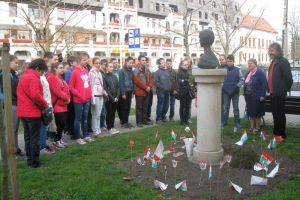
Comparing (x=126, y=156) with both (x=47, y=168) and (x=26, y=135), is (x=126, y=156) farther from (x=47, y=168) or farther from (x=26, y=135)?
(x=26, y=135)

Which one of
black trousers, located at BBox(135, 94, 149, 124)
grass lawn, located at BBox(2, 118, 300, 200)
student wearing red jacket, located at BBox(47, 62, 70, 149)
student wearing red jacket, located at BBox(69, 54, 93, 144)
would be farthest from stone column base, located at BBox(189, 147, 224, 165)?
black trousers, located at BBox(135, 94, 149, 124)

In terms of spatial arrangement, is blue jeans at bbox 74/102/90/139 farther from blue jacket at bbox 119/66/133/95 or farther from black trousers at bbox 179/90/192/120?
black trousers at bbox 179/90/192/120

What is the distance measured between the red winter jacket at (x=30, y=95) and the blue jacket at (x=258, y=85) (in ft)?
18.0

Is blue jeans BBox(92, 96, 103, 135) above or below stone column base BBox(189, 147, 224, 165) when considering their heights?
above

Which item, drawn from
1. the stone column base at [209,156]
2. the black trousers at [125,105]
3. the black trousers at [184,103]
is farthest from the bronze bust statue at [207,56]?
the black trousers at [125,105]

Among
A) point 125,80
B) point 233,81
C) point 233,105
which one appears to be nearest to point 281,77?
point 233,81

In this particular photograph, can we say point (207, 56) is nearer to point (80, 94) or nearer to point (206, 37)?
point (206, 37)

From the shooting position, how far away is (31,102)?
5.37 meters

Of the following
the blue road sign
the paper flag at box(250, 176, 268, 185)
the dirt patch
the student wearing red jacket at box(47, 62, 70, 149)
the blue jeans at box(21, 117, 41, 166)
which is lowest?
the dirt patch

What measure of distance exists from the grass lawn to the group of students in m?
0.49

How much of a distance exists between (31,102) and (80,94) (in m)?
1.86

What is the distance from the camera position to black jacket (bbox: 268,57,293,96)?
6.86 meters

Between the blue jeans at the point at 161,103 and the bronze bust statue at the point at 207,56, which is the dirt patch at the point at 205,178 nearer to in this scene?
the bronze bust statue at the point at 207,56

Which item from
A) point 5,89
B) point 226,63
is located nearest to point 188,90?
point 226,63
